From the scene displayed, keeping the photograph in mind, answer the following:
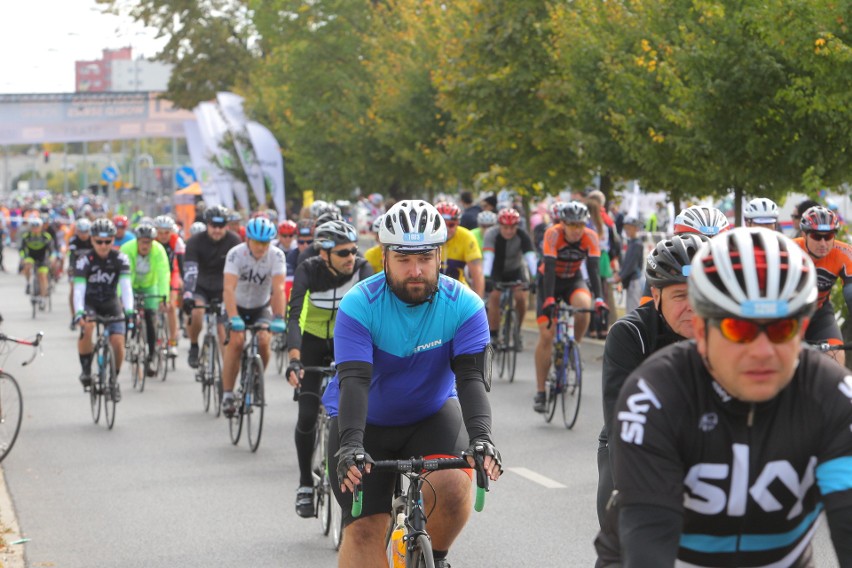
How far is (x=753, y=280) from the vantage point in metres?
2.90

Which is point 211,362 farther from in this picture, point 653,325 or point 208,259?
point 653,325

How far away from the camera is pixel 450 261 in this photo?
14820 millimetres

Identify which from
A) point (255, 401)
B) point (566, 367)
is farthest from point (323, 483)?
point (566, 367)

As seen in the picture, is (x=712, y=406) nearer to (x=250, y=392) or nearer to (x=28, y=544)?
(x=28, y=544)

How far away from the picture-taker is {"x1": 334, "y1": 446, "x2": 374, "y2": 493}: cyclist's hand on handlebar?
4.88 metres

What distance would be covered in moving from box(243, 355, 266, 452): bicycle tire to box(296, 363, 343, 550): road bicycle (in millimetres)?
2783

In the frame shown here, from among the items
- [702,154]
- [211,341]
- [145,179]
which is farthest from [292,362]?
[145,179]

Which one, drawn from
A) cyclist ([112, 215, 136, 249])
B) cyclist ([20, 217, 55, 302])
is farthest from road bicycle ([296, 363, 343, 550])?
cyclist ([20, 217, 55, 302])

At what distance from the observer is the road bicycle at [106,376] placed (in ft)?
44.2

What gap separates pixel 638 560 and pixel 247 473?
8.22m

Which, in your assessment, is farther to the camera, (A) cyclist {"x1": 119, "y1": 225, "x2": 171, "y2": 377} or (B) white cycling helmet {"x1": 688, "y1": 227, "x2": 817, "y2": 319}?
(A) cyclist {"x1": 119, "y1": 225, "x2": 171, "y2": 377}

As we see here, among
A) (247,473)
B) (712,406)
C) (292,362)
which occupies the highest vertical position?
(712,406)

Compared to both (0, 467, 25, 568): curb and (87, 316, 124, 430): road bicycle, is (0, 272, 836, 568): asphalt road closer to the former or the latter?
(0, 467, 25, 568): curb

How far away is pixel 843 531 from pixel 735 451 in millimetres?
267
